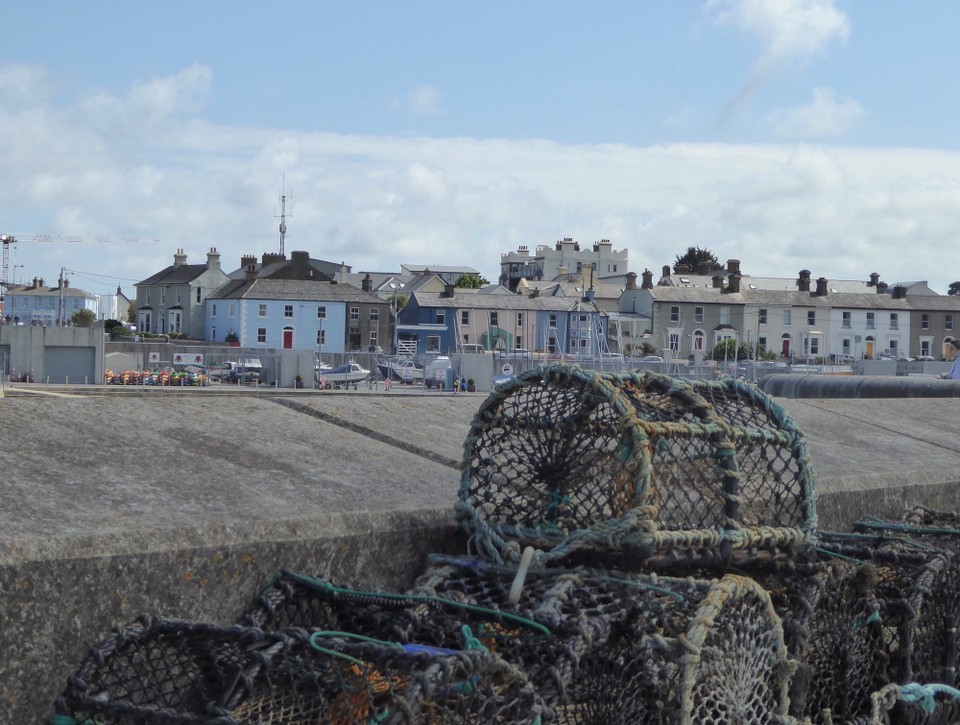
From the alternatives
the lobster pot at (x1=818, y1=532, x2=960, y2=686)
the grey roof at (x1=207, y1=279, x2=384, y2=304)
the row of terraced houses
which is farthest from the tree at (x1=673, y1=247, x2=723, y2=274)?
the lobster pot at (x1=818, y1=532, x2=960, y2=686)

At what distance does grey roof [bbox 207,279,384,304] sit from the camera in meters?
89.4

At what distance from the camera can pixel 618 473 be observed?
2828 mm

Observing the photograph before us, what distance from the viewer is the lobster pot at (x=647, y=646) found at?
2305mm

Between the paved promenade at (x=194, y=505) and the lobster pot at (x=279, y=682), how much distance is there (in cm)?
10

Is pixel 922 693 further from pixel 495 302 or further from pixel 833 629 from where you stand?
pixel 495 302

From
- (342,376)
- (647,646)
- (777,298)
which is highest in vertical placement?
(777,298)

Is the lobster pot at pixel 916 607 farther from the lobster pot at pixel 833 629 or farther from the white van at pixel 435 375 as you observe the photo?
the white van at pixel 435 375

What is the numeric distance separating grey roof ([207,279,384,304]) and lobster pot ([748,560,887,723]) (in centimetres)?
8761

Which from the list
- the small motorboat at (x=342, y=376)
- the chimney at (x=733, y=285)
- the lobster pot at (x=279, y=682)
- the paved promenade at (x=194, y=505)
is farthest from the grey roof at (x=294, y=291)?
the lobster pot at (x=279, y=682)

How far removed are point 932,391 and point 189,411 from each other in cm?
723

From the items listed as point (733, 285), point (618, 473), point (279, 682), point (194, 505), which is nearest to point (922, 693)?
point (618, 473)

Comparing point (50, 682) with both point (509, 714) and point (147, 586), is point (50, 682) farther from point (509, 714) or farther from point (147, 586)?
point (509, 714)

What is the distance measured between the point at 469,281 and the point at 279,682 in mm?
124638

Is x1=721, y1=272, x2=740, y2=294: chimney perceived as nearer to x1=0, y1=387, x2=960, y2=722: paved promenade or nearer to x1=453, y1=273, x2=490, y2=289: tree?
x1=453, y1=273, x2=490, y2=289: tree
